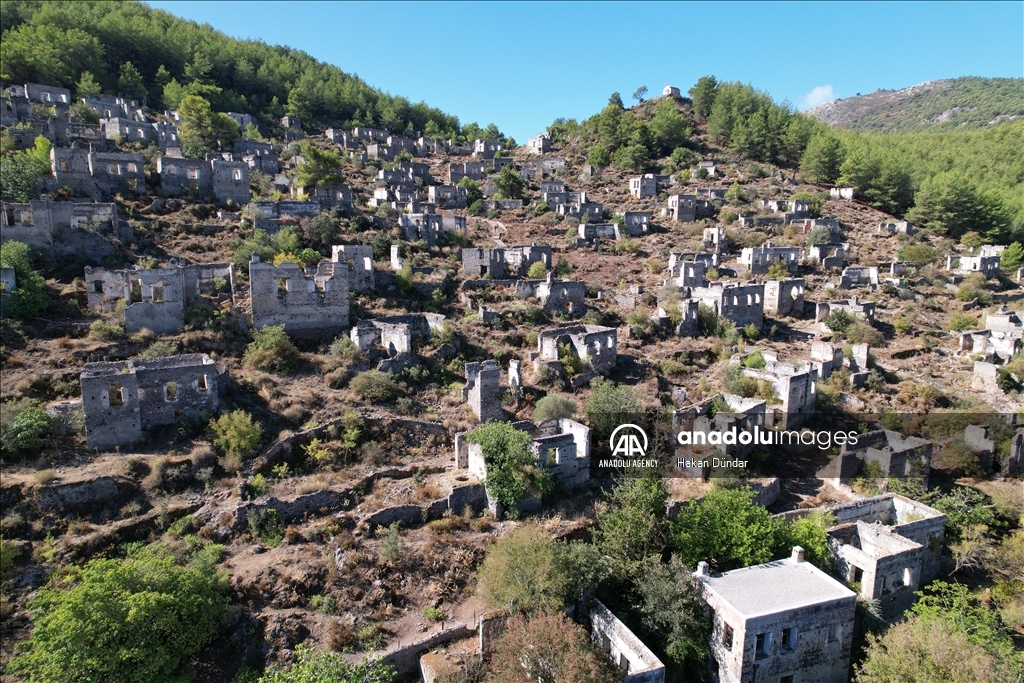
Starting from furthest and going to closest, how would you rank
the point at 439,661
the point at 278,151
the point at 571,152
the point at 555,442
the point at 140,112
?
the point at 571,152 < the point at 278,151 < the point at 140,112 < the point at 555,442 < the point at 439,661

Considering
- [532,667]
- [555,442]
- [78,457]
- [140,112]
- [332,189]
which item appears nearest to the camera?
[532,667]

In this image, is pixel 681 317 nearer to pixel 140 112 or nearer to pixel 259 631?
pixel 259 631

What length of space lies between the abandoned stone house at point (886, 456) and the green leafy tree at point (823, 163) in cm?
4028

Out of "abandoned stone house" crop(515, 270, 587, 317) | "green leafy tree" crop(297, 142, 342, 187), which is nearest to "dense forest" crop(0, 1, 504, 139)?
"green leafy tree" crop(297, 142, 342, 187)

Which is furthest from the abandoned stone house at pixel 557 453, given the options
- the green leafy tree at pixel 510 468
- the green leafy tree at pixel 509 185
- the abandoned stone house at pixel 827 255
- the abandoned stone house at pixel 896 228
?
the abandoned stone house at pixel 896 228

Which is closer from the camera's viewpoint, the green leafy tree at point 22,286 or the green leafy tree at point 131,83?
the green leafy tree at point 22,286

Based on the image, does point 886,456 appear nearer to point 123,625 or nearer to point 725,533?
point 725,533

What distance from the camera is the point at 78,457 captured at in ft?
47.8

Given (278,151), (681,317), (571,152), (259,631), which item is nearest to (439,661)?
(259,631)

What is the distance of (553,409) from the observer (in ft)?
58.1

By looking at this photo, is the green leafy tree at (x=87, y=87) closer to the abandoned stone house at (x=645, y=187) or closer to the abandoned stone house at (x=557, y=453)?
the abandoned stone house at (x=645, y=187)

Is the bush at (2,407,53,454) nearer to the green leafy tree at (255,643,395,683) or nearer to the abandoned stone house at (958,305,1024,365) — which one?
the green leafy tree at (255,643,395,683)

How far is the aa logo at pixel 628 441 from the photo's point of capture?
17.0m

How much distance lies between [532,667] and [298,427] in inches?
369
